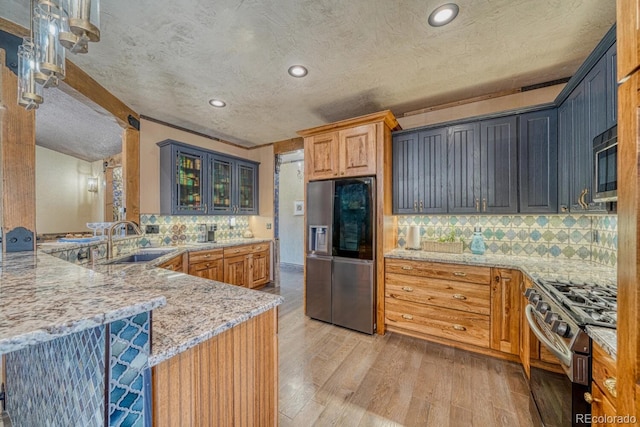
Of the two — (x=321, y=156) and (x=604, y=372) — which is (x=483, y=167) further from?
(x=604, y=372)

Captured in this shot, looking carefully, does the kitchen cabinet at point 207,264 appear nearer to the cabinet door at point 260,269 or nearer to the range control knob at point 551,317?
the cabinet door at point 260,269

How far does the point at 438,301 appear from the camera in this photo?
7.97 ft

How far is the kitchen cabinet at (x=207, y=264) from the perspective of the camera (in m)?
3.17

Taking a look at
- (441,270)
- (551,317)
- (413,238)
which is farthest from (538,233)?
(551,317)

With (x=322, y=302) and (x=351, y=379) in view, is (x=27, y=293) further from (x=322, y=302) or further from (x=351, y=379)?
(x=322, y=302)

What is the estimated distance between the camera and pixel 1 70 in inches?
61.7

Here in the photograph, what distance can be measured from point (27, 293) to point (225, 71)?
88.9 inches

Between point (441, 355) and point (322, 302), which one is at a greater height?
point (322, 302)

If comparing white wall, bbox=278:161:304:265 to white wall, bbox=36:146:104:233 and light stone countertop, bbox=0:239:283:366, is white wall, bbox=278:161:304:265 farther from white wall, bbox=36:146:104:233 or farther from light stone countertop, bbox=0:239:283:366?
light stone countertop, bbox=0:239:283:366

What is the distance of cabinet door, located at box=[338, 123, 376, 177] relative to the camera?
2.71m

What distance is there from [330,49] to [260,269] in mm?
3458

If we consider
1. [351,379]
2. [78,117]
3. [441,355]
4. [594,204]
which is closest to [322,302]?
[351,379]

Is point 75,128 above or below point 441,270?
above

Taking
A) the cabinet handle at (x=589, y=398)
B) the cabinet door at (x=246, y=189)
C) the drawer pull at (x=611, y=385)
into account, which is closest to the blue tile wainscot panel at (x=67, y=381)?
the drawer pull at (x=611, y=385)
